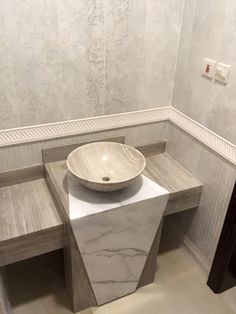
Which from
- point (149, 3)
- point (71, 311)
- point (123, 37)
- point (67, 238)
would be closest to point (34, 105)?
point (123, 37)

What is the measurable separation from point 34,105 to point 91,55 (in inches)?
16.2

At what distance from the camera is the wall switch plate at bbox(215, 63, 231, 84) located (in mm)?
1447

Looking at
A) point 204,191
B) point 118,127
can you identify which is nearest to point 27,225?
point 118,127

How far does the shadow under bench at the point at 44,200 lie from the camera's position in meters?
1.43

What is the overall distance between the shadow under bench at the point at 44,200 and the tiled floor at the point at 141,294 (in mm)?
198

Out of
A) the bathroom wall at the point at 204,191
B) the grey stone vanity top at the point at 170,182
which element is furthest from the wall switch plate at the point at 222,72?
Result: the grey stone vanity top at the point at 170,182

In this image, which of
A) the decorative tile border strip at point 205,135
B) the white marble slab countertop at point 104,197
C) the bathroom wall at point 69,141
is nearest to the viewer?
the white marble slab countertop at point 104,197

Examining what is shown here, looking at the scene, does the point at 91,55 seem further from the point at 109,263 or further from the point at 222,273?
the point at 222,273

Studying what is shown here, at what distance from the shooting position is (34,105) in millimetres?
1594

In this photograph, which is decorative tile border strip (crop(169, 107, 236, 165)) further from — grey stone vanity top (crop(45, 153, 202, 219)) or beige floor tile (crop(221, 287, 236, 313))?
beige floor tile (crop(221, 287, 236, 313))

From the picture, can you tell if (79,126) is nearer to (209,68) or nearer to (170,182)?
(170,182)

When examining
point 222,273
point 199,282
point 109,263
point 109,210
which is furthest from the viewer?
point 199,282

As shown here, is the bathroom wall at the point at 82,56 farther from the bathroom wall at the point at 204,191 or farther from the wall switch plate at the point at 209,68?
the bathroom wall at the point at 204,191

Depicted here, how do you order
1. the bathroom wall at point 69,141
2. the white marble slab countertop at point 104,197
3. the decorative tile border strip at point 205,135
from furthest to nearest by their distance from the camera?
the bathroom wall at point 69,141 < the decorative tile border strip at point 205,135 < the white marble slab countertop at point 104,197
